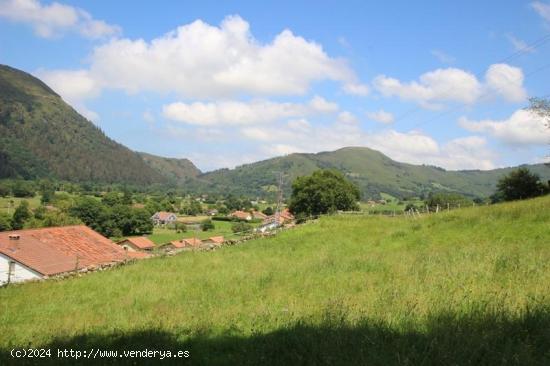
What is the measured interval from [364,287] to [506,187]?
1209 inches

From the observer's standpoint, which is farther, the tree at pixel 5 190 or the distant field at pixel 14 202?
the tree at pixel 5 190

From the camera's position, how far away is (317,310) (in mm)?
8852

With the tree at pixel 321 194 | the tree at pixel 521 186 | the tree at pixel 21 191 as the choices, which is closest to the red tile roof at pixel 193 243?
the tree at pixel 321 194

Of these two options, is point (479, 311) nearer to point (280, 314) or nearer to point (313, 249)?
point (280, 314)

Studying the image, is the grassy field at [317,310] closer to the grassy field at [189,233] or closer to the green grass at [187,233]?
the grassy field at [189,233]

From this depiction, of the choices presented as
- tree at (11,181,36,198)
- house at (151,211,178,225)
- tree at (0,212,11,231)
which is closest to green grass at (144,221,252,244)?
house at (151,211,178,225)

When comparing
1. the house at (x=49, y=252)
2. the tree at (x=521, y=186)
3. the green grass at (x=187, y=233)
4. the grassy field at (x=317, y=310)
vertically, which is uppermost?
the tree at (x=521, y=186)

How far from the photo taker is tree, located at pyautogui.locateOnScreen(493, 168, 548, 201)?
35241mm

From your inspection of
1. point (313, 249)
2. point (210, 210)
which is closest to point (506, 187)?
point (313, 249)

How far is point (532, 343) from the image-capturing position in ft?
19.6

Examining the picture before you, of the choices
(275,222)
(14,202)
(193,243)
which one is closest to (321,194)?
(275,222)

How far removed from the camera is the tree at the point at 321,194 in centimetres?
6975

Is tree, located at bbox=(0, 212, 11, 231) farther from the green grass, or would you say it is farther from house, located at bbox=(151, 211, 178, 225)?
house, located at bbox=(151, 211, 178, 225)

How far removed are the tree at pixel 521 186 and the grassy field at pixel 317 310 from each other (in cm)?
1744
